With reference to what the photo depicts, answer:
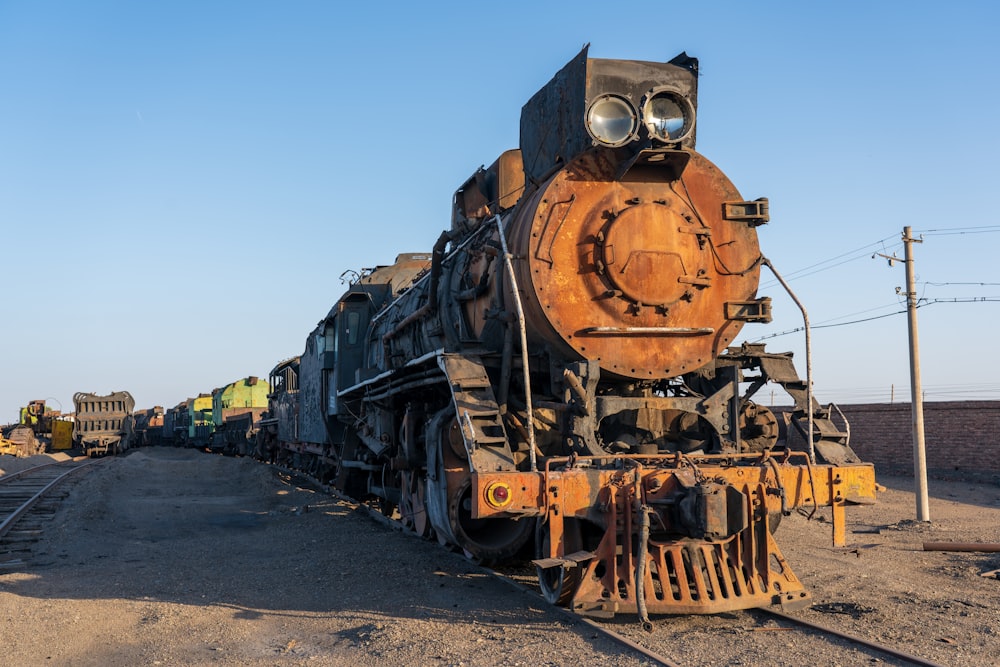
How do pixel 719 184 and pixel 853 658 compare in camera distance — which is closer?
pixel 853 658

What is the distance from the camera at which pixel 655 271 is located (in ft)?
21.7

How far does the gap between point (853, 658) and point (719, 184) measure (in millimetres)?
3840

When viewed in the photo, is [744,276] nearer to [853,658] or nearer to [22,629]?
[853,658]

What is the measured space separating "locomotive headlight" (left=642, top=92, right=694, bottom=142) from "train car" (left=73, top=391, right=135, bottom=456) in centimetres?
3201

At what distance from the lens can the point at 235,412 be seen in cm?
3469

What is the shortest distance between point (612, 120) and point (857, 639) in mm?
4067

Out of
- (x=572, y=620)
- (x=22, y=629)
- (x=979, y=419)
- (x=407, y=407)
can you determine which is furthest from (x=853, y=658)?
(x=979, y=419)

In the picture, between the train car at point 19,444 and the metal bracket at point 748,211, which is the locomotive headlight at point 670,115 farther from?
the train car at point 19,444

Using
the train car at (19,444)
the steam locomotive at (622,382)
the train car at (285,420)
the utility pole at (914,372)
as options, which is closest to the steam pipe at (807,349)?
the steam locomotive at (622,382)

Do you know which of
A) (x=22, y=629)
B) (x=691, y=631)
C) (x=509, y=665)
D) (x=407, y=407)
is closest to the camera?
(x=509, y=665)

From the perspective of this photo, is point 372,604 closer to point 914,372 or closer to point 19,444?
point 914,372

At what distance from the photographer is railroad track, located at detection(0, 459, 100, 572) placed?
9508mm

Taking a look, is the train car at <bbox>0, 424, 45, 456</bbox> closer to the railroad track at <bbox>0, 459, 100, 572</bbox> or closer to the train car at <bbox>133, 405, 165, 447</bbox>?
the train car at <bbox>133, 405, 165, 447</bbox>

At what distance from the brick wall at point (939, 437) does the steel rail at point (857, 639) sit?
13.3 m
